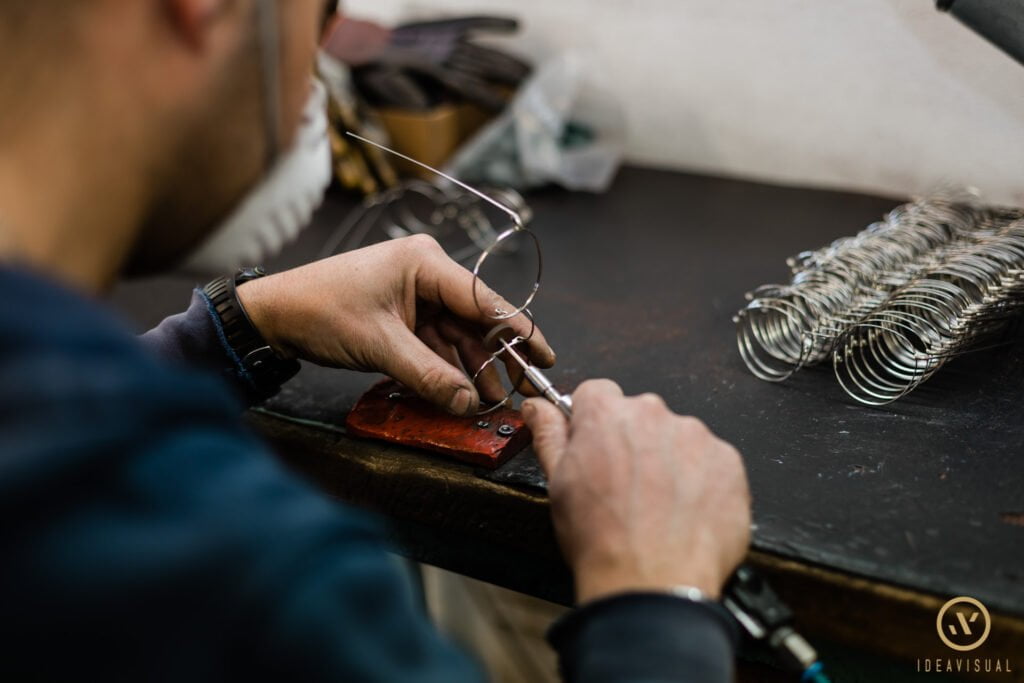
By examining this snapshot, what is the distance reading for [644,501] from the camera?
2.67 ft

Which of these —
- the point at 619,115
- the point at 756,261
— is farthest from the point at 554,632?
the point at 619,115

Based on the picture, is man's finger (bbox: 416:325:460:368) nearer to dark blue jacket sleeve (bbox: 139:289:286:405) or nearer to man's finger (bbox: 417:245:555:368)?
man's finger (bbox: 417:245:555:368)

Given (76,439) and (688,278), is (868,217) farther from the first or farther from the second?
(76,439)

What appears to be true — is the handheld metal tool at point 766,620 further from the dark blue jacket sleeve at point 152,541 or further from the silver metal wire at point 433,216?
the silver metal wire at point 433,216

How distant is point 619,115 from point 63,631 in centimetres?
195

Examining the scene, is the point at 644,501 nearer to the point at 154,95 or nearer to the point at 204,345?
the point at 154,95

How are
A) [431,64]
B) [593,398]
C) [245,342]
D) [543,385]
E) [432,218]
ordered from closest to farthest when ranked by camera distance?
[593,398]
[543,385]
[245,342]
[432,218]
[431,64]

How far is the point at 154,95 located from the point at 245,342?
57cm

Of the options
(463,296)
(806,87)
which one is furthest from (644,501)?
(806,87)

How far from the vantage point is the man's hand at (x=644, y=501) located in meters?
0.77

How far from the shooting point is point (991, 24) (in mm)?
1262

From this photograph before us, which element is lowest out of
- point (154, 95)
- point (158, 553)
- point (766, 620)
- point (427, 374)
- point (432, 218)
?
point (432, 218)

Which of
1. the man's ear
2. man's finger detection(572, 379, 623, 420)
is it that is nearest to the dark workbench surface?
man's finger detection(572, 379, 623, 420)

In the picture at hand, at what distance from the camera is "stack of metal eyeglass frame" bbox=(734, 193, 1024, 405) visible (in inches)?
46.9
